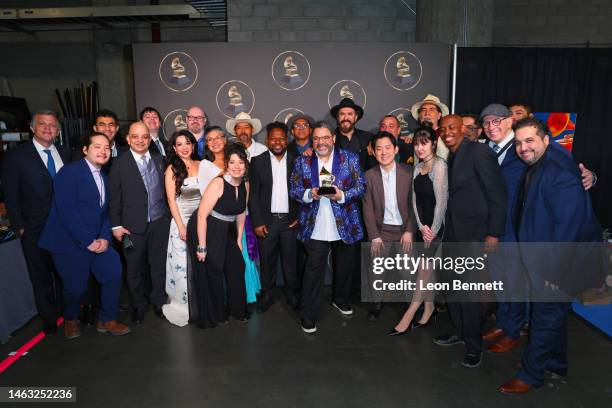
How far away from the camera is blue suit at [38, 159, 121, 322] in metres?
3.00

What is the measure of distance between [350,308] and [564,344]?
1619 millimetres

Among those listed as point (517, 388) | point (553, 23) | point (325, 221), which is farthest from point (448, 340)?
point (553, 23)

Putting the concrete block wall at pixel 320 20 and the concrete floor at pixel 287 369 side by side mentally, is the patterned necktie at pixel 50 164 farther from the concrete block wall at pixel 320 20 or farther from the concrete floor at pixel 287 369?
the concrete block wall at pixel 320 20

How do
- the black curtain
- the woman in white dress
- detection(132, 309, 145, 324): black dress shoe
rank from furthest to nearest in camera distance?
the black curtain → detection(132, 309, 145, 324): black dress shoe → the woman in white dress

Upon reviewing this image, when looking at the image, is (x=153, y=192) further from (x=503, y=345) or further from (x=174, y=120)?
(x=503, y=345)

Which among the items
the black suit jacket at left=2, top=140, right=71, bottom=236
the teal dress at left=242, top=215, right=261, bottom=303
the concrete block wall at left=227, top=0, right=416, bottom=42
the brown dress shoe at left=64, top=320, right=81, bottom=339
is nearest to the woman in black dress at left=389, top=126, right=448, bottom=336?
the teal dress at left=242, top=215, right=261, bottom=303

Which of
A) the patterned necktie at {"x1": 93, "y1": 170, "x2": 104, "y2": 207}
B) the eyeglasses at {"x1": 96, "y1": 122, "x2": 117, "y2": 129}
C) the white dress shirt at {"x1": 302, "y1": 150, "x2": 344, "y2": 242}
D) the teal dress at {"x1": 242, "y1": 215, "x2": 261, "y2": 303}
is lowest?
the teal dress at {"x1": 242, "y1": 215, "x2": 261, "y2": 303}

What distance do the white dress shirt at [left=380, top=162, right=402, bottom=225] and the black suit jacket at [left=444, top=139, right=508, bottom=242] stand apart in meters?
0.56

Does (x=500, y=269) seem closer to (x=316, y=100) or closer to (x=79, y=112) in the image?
(x=316, y=100)

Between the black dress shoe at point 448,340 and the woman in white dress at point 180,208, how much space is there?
6.50ft

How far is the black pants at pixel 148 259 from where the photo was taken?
341cm

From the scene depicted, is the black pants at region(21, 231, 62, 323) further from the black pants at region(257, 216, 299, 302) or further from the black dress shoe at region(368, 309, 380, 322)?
the black dress shoe at region(368, 309, 380, 322)

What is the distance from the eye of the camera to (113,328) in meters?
3.32

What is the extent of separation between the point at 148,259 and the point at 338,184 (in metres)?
1.68
